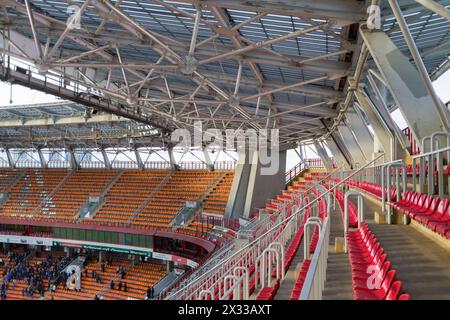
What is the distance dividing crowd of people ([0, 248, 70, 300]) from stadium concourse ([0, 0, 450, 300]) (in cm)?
20

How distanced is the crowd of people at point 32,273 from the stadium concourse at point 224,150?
0.66ft

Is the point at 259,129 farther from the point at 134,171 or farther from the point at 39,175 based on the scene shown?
the point at 39,175

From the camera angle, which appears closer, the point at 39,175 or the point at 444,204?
the point at 444,204

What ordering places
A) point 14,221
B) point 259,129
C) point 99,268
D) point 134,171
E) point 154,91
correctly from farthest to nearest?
point 134,171
point 14,221
point 99,268
point 259,129
point 154,91

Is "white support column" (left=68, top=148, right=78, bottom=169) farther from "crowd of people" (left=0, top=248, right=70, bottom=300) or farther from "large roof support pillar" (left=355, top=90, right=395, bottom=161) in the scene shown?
"large roof support pillar" (left=355, top=90, right=395, bottom=161)

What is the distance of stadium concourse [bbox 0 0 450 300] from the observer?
6.28 m

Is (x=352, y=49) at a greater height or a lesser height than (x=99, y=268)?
greater

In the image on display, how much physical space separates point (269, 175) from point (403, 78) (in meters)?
22.5

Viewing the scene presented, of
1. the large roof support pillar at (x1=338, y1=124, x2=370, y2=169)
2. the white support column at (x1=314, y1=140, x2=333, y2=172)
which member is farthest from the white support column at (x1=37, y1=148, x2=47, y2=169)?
the large roof support pillar at (x1=338, y1=124, x2=370, y2=169)

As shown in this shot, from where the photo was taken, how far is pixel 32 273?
28.4 m

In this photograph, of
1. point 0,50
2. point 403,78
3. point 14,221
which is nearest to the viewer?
point 403,78

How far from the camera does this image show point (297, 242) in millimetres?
8891

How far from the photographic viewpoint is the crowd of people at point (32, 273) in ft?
84.8
